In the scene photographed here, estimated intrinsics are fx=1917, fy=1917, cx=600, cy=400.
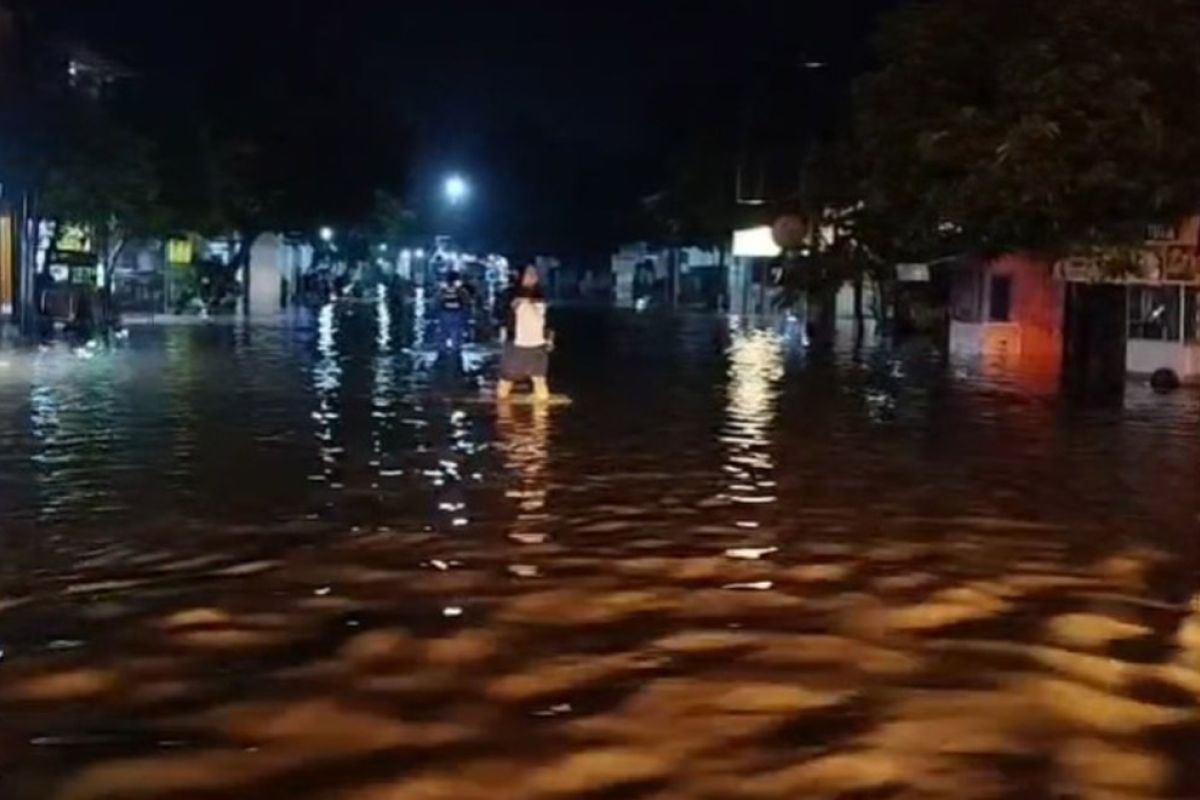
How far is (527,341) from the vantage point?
23.2 m

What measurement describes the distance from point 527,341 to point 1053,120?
8.63 meters

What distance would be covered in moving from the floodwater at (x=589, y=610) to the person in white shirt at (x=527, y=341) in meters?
2.15

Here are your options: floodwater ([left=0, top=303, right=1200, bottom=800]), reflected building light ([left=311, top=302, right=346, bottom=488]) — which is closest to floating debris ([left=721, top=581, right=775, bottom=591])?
floodwater ([left=0, top=303, right=1200, bottom=800])

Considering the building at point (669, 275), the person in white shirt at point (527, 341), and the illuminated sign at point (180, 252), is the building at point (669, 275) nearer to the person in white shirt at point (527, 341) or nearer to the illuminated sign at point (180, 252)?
the illuminated sign at point (180, 252)

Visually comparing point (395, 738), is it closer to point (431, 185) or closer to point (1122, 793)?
point (1122, 793)

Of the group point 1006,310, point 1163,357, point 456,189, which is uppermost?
point 456,189

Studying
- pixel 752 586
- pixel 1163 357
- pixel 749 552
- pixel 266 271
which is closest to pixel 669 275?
pixel 266 271

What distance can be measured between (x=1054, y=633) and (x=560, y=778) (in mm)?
3603

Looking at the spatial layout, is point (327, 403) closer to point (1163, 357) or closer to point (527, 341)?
point (527, 341)

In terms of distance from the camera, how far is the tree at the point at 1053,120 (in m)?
26.6

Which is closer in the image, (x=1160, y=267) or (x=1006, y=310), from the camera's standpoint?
(x=1160, y=267)

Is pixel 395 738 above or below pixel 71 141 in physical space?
below

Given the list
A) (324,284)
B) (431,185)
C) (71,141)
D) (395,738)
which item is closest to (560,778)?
(395,738)

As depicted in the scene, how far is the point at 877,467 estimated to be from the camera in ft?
55.7
